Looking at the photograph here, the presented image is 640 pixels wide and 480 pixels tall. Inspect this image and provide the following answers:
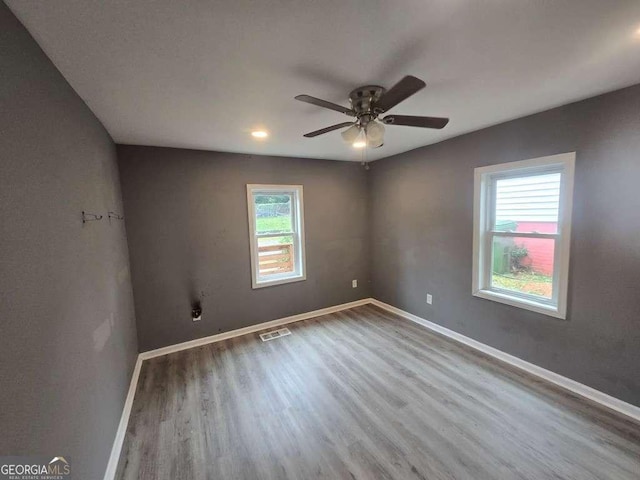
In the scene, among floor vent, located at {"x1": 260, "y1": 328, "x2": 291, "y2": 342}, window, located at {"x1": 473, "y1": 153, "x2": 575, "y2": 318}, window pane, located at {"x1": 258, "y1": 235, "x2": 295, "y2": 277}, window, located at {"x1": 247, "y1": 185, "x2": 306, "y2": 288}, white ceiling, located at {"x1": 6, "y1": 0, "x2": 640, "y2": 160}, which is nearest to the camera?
white ceiling, located at {"x1": 6, "y1": 0, "x2": 640, "y2": 160}

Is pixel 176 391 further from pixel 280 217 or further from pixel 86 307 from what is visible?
pixel 280 217

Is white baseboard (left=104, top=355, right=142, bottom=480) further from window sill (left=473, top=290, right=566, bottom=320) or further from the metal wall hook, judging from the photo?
window sill (left=473, top=290, right=566, bottom=320)

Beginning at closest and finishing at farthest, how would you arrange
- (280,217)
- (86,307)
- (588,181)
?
(86,307) → (588,181) → (280,217)

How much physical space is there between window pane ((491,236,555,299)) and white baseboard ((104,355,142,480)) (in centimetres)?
351

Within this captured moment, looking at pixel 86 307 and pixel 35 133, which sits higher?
pixel 35 133

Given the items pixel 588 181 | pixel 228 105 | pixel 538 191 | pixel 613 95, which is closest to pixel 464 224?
pixel 538 191

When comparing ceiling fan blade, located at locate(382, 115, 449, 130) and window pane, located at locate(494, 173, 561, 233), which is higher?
ceiling fan blade, located at locate(382, 115, 449, 130)

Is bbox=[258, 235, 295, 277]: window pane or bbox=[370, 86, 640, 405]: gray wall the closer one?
bbox=[370, 86, 640, 405]: gray wall

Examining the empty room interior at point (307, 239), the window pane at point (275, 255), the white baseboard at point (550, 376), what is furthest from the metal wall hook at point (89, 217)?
the white baseboard at point (550, 376)

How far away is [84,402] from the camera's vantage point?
134cm

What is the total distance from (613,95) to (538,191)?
0.81 meters

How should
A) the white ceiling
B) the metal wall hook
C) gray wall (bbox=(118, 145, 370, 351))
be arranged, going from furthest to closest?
gray wall (bbox=(118, 145, 370, 351))
the metal wall hook
the white ceiling

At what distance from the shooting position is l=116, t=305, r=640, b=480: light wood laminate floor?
164cm

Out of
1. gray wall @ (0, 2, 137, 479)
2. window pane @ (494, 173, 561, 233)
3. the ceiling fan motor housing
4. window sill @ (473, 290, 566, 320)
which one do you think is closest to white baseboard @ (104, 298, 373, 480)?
gray wall @ (0, 2, 137, 479)
